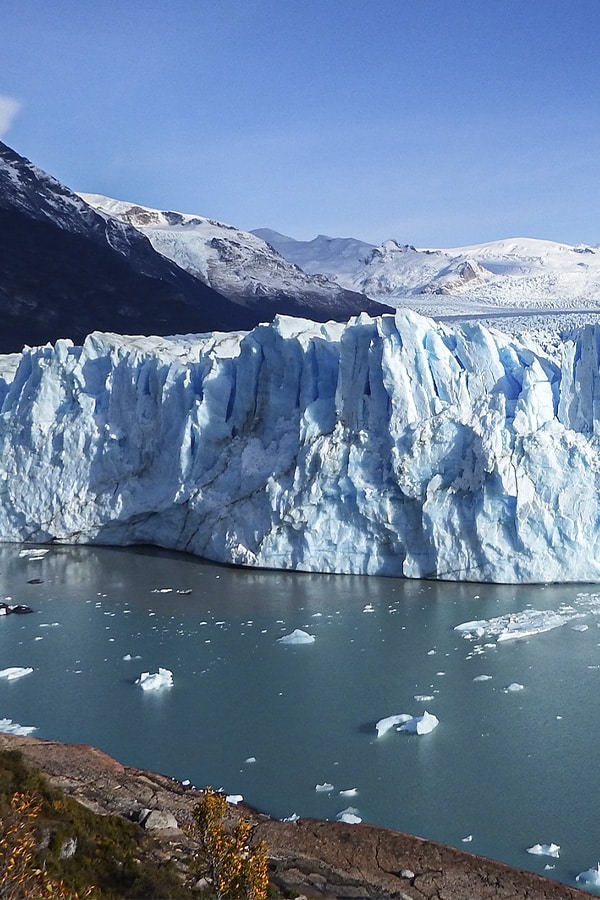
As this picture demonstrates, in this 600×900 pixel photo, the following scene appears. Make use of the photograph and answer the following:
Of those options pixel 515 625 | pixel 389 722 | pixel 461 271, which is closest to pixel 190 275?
pixel 461 271

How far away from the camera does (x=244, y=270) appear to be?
47.0 m

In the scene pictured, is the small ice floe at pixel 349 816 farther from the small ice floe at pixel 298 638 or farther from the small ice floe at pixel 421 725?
the small ice floe at pixel 298 638

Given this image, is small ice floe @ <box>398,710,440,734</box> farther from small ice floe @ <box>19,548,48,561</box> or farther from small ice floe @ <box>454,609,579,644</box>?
small ice floe @ <box>19,548,48,561</box>

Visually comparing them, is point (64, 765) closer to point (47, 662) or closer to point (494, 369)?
point (47, 662)

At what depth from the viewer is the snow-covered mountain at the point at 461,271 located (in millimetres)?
34969

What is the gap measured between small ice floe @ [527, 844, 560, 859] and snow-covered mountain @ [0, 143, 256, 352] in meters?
30.5

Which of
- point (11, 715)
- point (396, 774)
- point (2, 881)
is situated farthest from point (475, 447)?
point (2, 881)

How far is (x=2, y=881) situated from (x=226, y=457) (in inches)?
450

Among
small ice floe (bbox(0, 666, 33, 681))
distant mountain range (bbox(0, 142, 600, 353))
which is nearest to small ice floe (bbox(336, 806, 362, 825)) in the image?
small ice floe (bbox(0, 666, 33, 681))

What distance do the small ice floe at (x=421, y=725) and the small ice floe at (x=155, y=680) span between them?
267 centimetres

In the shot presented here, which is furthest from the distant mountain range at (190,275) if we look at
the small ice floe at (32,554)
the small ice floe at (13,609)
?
the small ice floe at (13,609)

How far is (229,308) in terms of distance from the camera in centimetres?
4362

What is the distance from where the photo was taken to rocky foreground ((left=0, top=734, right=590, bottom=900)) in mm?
5602

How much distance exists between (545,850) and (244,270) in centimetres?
4313
